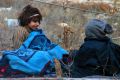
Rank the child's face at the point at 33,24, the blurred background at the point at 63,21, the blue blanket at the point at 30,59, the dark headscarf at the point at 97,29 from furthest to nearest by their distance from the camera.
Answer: the blurred background at the point at 63,21
the child's face at the point at 33,24
the dark headscarf at the point at 97,29
the blue blanket at the point at 30,59

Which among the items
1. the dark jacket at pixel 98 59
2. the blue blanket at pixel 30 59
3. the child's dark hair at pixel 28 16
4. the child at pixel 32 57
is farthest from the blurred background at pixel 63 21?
the dark jacket at pixel 98 59

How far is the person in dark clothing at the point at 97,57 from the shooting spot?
5.45 m

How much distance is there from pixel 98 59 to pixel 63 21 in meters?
6.11

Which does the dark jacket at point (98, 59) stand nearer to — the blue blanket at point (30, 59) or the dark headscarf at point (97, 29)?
the dark headscarf at point (97, 29)

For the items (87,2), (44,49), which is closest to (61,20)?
(87,2)

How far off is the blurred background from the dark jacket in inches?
109

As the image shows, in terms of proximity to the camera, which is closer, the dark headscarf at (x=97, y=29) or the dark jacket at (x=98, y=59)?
the dark jacket at (x=98, y=59)

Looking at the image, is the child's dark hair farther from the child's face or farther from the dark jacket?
the dark jacket

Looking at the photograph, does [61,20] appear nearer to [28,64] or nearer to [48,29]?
[48,29]

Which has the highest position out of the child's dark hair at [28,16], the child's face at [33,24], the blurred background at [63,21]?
the child's dark hair at [28,16]

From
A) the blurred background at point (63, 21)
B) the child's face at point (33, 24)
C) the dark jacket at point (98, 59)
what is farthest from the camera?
the blurred background at point (63, 21)

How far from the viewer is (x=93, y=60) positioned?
5.46m

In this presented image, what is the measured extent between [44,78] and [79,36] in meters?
4.40

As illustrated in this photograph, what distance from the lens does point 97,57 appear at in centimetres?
546
